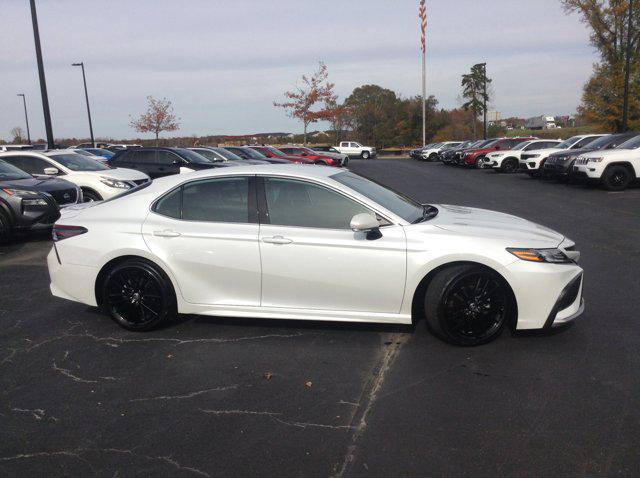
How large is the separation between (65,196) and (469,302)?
9125mm

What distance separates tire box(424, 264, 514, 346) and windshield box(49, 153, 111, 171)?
11.1 m

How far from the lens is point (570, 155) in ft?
62.4

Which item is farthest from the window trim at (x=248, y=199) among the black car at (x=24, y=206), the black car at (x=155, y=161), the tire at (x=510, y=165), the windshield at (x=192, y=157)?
the tire at (x=510, y=165)

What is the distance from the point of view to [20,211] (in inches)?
394

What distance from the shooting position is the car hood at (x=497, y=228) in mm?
4703

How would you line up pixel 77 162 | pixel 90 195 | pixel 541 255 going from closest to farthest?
pixel 541 255 → pixel 90 195 → pixel 77 162

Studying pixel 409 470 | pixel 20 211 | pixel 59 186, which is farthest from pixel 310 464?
pixel 59 186

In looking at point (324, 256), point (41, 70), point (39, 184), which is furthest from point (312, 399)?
point (41, 70)

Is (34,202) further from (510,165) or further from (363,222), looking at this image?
(510,165)

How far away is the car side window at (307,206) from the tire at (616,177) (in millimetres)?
14014

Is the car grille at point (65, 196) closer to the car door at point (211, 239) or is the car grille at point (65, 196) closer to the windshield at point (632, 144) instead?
the car door at point (211, 239)

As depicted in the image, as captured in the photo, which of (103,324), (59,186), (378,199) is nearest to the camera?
(378,199)

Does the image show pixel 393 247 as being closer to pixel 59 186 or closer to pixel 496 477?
pixel 496 477

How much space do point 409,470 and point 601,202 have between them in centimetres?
1291
